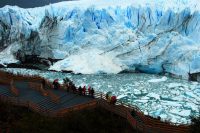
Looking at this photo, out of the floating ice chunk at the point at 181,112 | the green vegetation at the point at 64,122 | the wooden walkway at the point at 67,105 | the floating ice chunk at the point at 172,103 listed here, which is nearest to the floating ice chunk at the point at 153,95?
the floating ice chunk at the point at 172,103

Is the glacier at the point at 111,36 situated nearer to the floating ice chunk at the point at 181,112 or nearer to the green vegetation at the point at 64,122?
the floating ice chunk at the point at 181,112

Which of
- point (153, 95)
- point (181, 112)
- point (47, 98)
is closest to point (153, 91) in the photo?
point (153, 95)

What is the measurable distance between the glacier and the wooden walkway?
1292 centimetres

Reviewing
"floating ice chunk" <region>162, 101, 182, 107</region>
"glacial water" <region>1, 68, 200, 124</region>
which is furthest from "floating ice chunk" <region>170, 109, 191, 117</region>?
"floating ice chunk" <region>162, 101, 182, 107</region>

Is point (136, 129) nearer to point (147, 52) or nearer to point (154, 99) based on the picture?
point (154, 99)

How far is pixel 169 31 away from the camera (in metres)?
26.0

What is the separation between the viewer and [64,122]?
9156mm

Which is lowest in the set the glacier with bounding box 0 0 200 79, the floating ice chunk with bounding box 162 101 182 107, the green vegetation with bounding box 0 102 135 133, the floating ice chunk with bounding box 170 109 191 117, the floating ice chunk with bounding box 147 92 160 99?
the floating ice chunk with bounding box 170 109 191 117

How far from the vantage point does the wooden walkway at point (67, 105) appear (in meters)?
9.26

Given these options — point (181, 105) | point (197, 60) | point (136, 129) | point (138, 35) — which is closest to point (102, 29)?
point (138, 35)

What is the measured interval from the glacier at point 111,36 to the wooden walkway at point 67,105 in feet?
42.4

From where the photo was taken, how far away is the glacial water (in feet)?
50.4

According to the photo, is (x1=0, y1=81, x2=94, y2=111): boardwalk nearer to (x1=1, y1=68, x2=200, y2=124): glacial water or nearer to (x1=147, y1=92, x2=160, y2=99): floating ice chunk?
(x1=1, y1=68, x2=200, y2=124): glacial water

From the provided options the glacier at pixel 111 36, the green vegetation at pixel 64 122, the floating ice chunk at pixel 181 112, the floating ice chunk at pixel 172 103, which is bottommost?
the floating ice chunk at pixel 181 112
